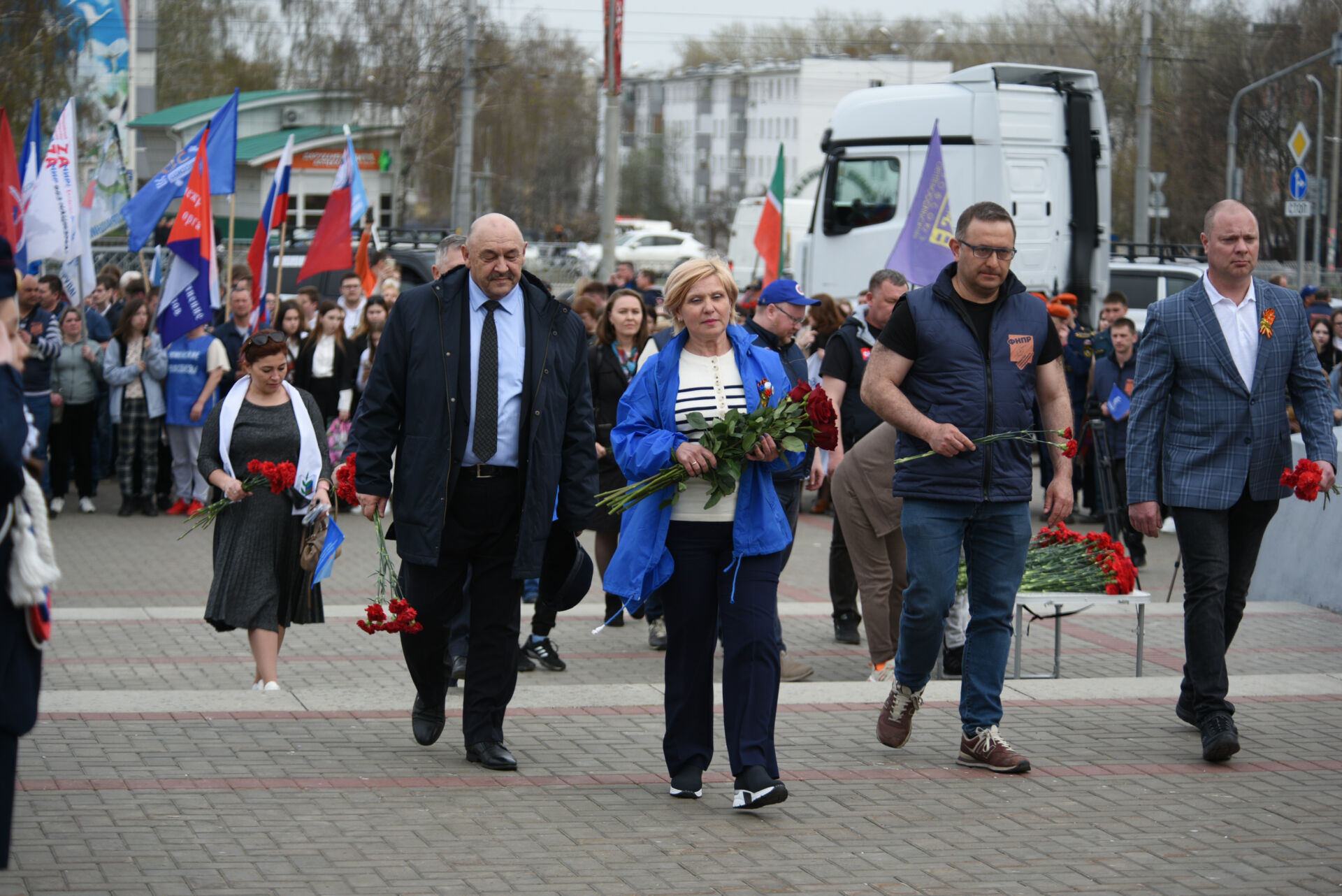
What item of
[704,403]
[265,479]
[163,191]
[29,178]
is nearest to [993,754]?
[704,403]

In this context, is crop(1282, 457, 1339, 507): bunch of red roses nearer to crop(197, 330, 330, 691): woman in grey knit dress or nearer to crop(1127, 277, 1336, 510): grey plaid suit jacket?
crop(1127, 277, 1336, 510): grey plaid suit jacket

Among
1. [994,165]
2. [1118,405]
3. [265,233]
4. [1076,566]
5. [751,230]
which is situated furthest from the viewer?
[751,230]

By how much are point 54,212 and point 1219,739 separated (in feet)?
40.7

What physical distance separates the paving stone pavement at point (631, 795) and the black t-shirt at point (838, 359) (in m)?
1.64

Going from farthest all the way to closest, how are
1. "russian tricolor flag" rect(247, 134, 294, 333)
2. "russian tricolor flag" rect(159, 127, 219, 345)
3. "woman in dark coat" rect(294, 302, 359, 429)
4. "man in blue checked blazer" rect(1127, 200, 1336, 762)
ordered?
1. "russian tricolor flag" rect(247, 134, 294, 333)
2. "woman in dark coat" rect(294, 302, 359, 429)
3. "russian tricolor flag" rect(159, 127, 219, 345)
4. "man in blue checked blazer" rect(1127, 200, 1336, 762)

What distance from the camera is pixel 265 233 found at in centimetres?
1695

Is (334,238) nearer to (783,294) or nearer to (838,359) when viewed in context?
(838,359)

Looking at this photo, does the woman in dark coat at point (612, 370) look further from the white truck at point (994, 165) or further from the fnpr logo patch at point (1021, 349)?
the white truck at point (994, 165)

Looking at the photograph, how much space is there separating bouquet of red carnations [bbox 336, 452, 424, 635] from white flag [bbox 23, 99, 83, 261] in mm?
9733

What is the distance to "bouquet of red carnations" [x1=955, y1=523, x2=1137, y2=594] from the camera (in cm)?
781

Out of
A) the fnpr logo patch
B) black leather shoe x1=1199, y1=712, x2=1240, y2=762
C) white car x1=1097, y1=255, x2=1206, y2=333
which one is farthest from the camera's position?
white car x1=1097, y1=255, x2=1206, y2=333

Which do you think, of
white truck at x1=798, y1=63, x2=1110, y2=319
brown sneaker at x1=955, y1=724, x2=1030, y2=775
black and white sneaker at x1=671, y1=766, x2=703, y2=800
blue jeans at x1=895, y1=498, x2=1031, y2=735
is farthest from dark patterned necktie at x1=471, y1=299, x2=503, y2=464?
white truck at x1=798, y1=63, x2=1110, y2=319

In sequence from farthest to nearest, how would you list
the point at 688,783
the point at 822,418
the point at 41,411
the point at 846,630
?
the point at 41,411 < the point at 846,630 < the point at 688,783 < the point at 822,418

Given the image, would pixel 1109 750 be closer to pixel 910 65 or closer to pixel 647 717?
pixel 647 717
